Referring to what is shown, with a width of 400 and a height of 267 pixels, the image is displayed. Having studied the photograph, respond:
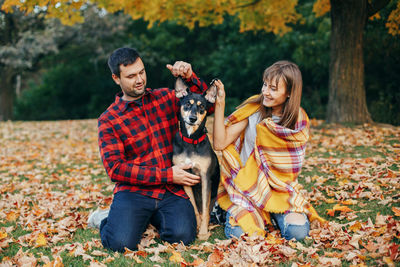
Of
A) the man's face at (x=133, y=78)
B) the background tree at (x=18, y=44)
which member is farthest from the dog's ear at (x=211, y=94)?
the background tree at (x=18, y=44)

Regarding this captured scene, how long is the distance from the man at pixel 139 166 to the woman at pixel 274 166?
48cm

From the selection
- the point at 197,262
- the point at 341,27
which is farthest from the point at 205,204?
the point at 341,27

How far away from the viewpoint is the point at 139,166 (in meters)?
3.33

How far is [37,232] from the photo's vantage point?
3590 mm

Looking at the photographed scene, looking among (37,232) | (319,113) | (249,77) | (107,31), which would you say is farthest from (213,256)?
(107,31)

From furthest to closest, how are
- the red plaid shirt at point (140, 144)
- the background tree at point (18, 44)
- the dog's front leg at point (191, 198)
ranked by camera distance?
the background tree at point (18, 44) → the dog's front leg at point (191, 198) → the red plaid shirt at point (140, 144)

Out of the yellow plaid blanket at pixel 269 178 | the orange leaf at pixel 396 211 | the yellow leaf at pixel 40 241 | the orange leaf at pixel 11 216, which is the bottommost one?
the yellow leaf at pixel 40 241

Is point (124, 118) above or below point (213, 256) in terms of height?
above

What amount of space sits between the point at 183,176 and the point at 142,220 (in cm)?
58

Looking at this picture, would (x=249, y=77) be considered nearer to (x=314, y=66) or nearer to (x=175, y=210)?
(x=314, y=66)

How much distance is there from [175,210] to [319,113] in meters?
11.2

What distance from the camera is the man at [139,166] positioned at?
10.9 feet

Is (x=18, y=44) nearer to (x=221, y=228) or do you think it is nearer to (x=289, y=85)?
(x=221, y=228)

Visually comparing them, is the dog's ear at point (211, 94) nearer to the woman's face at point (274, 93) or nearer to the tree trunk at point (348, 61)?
the woman's face at point (274, 93)
